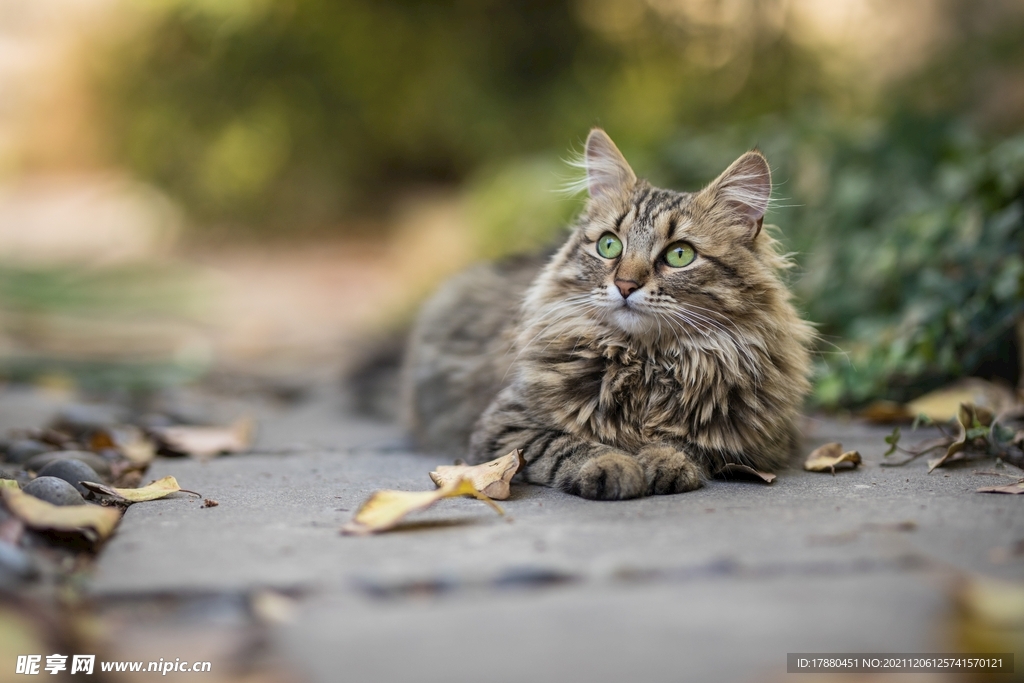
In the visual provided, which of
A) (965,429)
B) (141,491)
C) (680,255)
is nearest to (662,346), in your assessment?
(680,255)

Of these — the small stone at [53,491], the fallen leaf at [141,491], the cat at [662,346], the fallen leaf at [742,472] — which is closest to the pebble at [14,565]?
the small stone at [53,491]

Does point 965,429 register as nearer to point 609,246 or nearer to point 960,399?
point 960,399

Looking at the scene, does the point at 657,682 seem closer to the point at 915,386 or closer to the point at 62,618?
the point at 62,618

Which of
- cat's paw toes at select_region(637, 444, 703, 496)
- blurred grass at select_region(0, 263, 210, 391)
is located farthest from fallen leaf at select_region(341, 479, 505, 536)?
blurred grass at select_region(0, 263, 210, 391)

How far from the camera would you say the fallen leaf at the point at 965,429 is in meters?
2.25

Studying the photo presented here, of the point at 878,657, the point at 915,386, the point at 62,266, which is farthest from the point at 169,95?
the point at 878,657

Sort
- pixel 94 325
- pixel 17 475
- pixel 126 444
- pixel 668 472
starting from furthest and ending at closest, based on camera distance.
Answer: pixel 94 325
pixel 126 444
pixel 17 475
pixel 668 472

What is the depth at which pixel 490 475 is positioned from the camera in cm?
215

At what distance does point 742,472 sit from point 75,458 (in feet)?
5.94

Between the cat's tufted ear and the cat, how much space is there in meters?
0.06

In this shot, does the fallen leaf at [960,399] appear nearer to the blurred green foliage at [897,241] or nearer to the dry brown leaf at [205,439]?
the blurred green foliage at [897,241]

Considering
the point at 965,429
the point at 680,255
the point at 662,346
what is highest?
the point at 680,255

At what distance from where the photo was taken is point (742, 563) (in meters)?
1.48

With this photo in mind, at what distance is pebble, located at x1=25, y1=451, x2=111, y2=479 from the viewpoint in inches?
91.4
